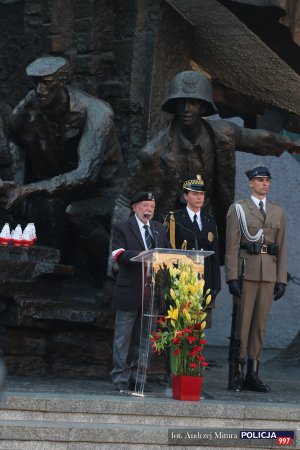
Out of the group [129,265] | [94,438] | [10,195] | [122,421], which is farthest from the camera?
[10,195]

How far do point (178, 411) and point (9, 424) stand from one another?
3.59 ft

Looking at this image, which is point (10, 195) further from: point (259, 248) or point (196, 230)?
point (259, 248)

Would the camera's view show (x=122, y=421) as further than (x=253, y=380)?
No

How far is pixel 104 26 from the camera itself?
13.3 metres

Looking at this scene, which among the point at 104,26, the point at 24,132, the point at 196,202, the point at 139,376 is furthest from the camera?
the point at 104,26

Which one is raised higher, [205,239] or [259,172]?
[259,172]

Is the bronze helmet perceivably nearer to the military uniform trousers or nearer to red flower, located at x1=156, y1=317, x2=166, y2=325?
the military uniform trousers

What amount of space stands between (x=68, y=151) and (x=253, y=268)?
2260mm

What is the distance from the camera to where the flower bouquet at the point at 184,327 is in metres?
10.0

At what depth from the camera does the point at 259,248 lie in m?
11.0

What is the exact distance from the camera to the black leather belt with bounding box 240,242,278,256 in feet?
36.0

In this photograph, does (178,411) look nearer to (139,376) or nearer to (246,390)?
(139,376)

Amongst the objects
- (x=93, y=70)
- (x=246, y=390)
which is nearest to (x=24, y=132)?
(x=93, y=70)

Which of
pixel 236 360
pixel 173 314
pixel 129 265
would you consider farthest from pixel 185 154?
pixel 173 314
